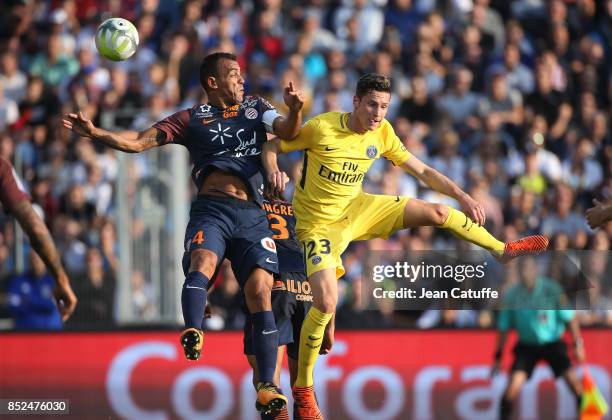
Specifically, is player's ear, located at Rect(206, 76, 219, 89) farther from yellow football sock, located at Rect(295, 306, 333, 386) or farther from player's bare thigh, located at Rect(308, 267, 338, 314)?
yellow football sock, located at Rect(295, 306, 333, 386)

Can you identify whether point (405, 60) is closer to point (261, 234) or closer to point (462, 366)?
point (462, 366)

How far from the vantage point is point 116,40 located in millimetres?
10469

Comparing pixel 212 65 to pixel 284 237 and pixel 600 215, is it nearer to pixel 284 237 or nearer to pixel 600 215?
pixel 284 237

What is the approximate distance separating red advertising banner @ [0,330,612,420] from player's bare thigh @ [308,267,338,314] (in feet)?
12.7

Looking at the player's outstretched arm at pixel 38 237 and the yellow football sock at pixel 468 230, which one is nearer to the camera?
the player's outstretched arm at pixel 38 237

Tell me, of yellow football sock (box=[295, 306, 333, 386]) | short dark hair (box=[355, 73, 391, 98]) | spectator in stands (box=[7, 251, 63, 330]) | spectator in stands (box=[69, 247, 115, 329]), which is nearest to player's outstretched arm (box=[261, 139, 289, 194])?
short dark hair (box=[355, 73, 391, 98])

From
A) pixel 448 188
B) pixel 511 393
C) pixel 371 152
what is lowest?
pixel 511 393

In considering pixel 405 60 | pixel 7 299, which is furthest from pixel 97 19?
pixel 7 299

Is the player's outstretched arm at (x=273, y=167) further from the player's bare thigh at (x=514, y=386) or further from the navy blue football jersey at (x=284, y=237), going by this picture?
the player's bare thigh at (x=514, y=386)

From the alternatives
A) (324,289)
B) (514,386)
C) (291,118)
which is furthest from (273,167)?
(514,386)

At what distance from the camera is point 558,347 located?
46.7 feet

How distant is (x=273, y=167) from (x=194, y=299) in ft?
4.06

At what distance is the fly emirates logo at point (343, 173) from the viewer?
10.3m

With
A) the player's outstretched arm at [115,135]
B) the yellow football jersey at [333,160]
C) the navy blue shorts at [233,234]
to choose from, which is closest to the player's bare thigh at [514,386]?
the yellow football jersey at [333,160]
